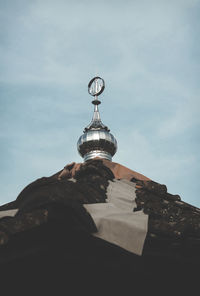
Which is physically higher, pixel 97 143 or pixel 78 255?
pixel 97 143

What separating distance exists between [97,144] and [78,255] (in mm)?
11921

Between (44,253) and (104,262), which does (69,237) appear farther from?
(104,262)

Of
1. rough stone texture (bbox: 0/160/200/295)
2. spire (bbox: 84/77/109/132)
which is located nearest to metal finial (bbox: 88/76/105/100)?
spire (bbox: 84/77/109/132)

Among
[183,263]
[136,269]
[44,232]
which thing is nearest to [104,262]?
[136,269]

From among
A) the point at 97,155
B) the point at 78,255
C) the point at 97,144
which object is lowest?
the point at 78,255

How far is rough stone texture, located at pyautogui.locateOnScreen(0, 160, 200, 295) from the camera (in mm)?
2713

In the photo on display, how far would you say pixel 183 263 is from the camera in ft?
11.1

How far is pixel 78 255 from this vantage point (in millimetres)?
2896

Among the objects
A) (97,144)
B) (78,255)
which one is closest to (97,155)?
(97,144)

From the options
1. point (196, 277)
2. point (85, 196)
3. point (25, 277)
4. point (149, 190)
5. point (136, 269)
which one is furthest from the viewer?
point (149, 190)

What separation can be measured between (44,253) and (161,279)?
1.28m

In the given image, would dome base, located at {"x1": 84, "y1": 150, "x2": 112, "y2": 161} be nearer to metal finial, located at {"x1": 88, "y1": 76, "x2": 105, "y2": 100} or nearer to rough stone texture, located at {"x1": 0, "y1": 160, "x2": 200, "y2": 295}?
metal finial, located at {"x1": 88, "y1": 76, "x2": 105, "y2": 100}

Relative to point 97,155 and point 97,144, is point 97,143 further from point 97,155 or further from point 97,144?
point 97,155

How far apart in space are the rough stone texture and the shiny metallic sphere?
430 inches
